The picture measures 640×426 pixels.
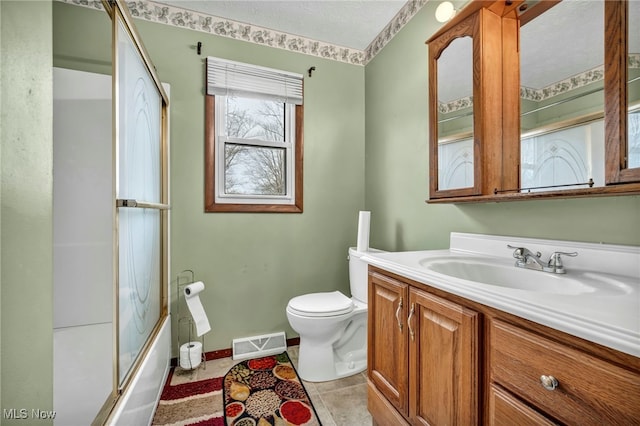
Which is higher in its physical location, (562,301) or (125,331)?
(562,301)

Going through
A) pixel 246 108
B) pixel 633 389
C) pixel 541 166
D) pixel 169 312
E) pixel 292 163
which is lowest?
pixel 169 312

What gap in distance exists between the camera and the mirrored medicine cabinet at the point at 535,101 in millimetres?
841

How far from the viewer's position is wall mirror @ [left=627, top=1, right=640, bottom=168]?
0.81 meters

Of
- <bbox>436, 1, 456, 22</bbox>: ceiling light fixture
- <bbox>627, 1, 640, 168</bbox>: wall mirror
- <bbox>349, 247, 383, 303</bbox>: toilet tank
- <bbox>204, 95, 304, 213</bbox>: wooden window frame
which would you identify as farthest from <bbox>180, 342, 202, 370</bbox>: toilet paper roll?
<bbox>436, 1, 456, 22</bbox>: ceiling light fixture

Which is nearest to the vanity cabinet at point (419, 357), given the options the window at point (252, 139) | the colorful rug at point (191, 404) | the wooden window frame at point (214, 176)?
the colorful rug at point (191, 404)

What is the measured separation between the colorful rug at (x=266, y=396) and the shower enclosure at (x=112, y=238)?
420mm

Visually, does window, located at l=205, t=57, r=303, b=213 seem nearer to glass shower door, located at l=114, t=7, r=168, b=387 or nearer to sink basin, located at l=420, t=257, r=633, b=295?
glass shower door, located at l=114, t=7, r=168, b=387

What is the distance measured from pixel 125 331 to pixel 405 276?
1.14 metres

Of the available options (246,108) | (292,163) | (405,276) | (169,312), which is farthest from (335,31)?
(169,312)

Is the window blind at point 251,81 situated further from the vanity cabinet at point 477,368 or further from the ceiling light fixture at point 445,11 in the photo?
the vanity cabinet at point 477,368

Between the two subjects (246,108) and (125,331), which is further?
(246,108)

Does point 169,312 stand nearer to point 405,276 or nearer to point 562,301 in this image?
point 405,276

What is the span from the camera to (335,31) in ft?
7.38

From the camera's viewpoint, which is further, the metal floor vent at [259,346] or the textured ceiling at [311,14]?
the metal floor vent at [259,346]
